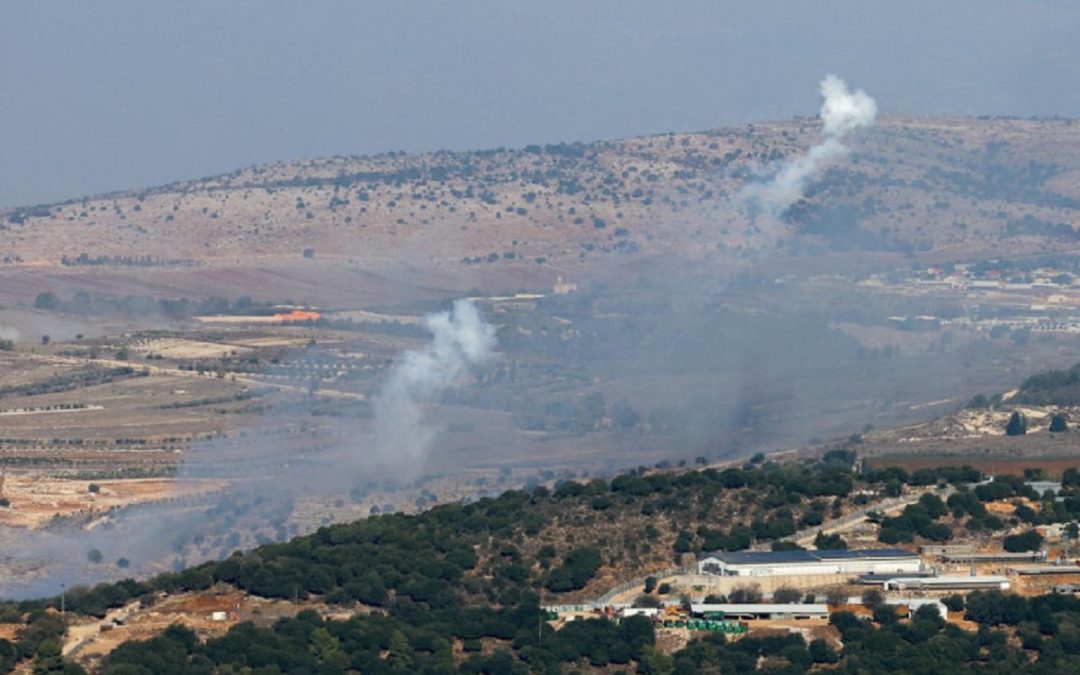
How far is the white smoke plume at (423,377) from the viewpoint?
13825cm

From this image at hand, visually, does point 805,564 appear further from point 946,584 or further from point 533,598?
point 533,598

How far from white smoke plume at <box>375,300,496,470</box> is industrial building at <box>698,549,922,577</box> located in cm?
4028

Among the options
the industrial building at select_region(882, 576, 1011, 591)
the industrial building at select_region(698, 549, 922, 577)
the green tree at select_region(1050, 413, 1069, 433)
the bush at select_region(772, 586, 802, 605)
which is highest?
the green tree at select_region(1050, 413, 1069, 433)

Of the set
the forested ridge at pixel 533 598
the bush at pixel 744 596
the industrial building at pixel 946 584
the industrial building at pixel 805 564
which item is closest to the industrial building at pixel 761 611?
the bush at pixel 744 596

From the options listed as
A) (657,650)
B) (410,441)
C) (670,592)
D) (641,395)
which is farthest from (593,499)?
(641,395)

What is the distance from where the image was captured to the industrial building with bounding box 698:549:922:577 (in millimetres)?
93438

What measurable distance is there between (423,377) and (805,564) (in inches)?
2483

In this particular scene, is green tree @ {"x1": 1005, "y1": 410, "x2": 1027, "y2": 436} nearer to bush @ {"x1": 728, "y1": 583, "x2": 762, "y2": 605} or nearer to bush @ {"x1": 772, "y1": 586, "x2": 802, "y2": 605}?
bush @ {"x1": 772, "y1": 586, "x2": 802, "y2": 605}

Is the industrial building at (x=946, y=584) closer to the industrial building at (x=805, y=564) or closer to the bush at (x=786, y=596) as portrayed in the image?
the industrial building at (x=805, y=564)

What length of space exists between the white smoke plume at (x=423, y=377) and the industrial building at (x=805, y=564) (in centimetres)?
4028

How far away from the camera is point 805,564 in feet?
308

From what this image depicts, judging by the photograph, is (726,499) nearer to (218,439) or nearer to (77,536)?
(77,536)

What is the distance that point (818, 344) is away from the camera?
591 ft

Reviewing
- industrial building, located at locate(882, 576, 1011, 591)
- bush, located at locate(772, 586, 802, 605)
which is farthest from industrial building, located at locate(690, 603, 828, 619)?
industrial building, located at locate(882, 576, 1011, 591)
